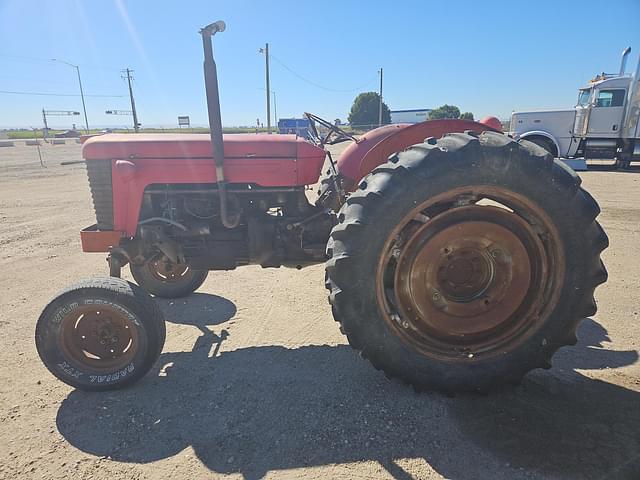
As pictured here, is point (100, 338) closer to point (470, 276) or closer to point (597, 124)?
point (470, 276)

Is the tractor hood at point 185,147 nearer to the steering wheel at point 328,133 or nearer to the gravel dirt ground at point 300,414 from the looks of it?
the steering wheel at point 328,133

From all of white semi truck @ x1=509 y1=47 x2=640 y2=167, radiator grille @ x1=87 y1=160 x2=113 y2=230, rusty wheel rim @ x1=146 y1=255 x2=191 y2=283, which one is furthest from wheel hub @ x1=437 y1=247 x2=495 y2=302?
white semi truck @ x1=509 y1=47 x2=640 y2=167

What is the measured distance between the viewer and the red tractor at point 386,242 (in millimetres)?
2266

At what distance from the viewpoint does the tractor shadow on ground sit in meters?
2.10

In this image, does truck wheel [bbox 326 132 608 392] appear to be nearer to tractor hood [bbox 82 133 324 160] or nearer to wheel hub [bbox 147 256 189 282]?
tractor hood [bbox 82 133 324 160]

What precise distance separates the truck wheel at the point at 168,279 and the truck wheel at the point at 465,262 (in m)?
2.28

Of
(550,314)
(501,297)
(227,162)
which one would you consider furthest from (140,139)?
(550,314)

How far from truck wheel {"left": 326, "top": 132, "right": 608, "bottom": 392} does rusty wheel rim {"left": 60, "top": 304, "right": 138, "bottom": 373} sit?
149 cm

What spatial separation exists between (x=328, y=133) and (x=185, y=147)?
1326 mm

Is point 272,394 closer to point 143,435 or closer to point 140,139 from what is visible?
point 143,435

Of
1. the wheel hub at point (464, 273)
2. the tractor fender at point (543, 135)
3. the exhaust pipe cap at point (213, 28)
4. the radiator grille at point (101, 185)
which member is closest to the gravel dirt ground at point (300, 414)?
the wheel hub at point (464, 273)

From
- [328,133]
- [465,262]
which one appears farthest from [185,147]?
[465,262]

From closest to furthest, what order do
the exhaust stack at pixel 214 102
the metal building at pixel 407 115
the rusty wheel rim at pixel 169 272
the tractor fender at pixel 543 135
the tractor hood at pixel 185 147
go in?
1. the exhaust stack at pixel 214 102
2. the tractor hood at pixel 185 147
3. the rusty wheel rim at pixel 169 272
4. the tractor fender at pixel 543 135
5. the metal building at pixel 407 115

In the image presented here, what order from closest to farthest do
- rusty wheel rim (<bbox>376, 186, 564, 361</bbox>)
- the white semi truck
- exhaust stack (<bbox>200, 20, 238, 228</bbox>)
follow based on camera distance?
rusty wheel rim (<bbox>376, 186, 564, 361</bbox>) < exhaust stack (<bbox>200, 20, 238, 228</bbox>) < the white semi truck
